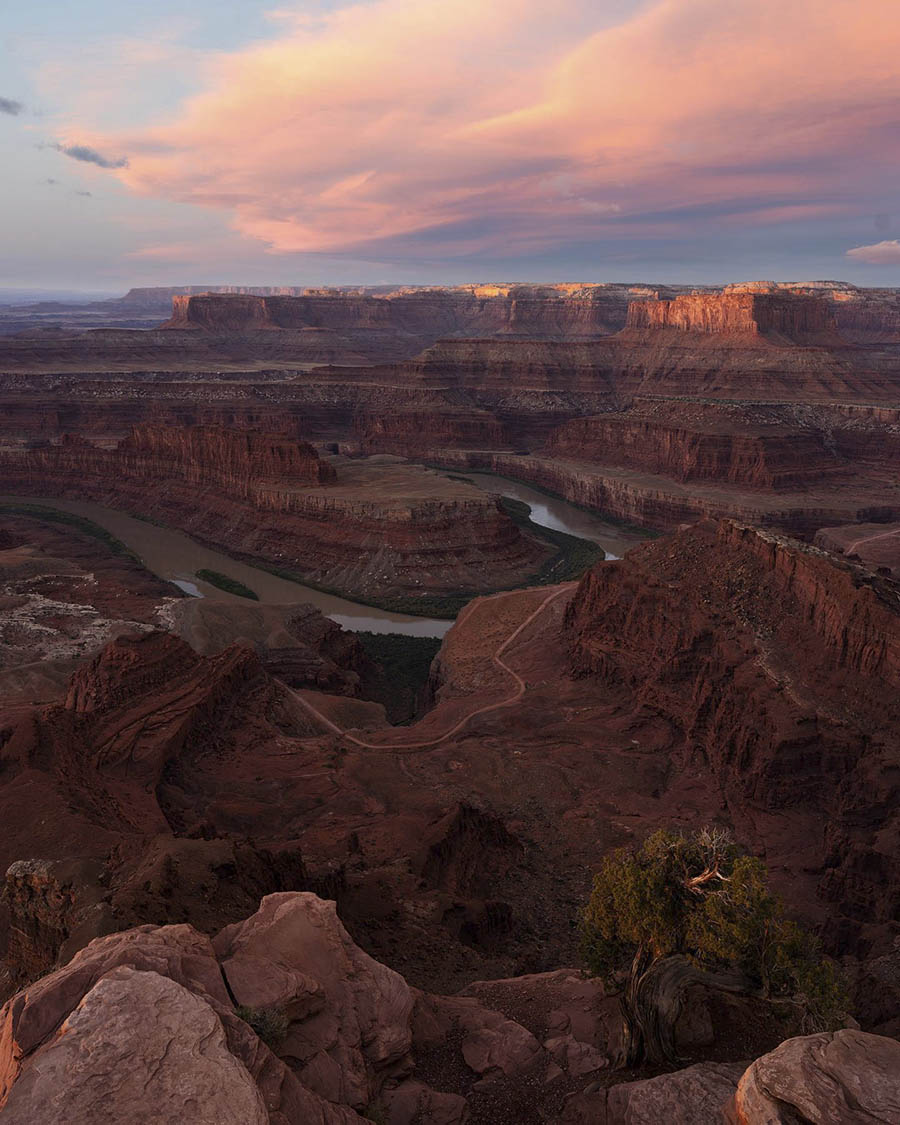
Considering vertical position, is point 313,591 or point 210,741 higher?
point 210,741

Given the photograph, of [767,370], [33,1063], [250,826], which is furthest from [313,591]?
[767,370]

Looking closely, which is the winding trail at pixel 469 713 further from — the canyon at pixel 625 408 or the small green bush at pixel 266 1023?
the canyon at pixel 625 408

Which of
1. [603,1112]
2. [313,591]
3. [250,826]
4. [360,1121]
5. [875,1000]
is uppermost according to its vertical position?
[360,1121]

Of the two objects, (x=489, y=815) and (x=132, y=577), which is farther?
(x=132, y=577)

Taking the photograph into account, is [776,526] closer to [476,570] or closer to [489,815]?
[476,570]

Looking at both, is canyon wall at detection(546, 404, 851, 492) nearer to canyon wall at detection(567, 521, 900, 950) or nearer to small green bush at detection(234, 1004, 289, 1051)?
canyon wall at detection(567, 521, 900, 950)

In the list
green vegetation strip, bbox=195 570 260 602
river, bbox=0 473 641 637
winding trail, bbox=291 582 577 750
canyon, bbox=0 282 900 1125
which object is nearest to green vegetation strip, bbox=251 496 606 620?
canyon, bbox=0 282 900 1125

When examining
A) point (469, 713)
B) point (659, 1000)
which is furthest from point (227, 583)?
point (659, 1000)
